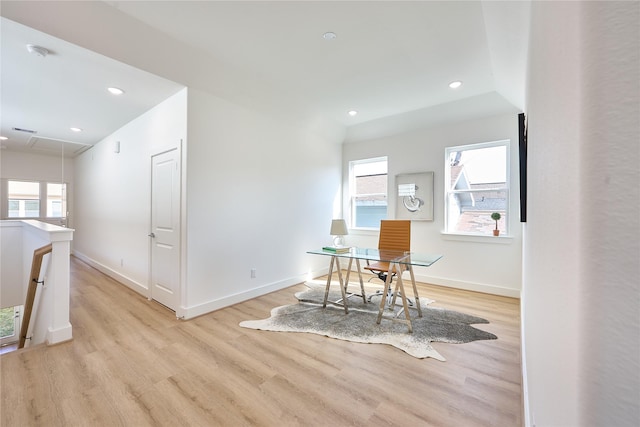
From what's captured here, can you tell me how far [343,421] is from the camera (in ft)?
5.17

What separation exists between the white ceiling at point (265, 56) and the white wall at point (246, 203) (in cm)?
40

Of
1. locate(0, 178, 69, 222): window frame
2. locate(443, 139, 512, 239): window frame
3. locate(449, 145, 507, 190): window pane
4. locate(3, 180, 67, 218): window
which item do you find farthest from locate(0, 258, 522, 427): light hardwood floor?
locate(3, 180, 67, 218): window

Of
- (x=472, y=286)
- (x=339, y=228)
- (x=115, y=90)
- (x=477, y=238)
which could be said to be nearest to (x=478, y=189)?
(x=477, y=238)

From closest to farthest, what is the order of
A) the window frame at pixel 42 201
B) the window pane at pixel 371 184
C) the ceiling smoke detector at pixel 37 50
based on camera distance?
the ceiling smoke detector at pixel 37 50, the window pane at pixel 371 184, the window frame at pixel 42 201

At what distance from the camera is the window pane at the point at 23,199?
6.14 metres

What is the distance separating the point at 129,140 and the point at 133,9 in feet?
8.20

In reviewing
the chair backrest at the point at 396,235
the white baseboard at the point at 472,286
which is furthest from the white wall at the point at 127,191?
the white baseboard at the point at 472,286

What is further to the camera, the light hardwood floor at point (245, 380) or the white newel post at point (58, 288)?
the white newel post at point (58, 288)

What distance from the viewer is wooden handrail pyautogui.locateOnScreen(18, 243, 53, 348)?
277cm

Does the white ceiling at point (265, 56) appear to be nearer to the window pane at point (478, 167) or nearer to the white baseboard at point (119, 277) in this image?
the window pane at point (478, 167)

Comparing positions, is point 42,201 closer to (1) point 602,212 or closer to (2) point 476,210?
(1) point 602,212

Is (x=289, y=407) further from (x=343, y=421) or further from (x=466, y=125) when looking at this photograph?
(x=466, y=125)


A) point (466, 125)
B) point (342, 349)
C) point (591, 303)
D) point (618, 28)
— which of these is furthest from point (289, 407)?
point (466, 125)

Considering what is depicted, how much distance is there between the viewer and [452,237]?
4.20m
